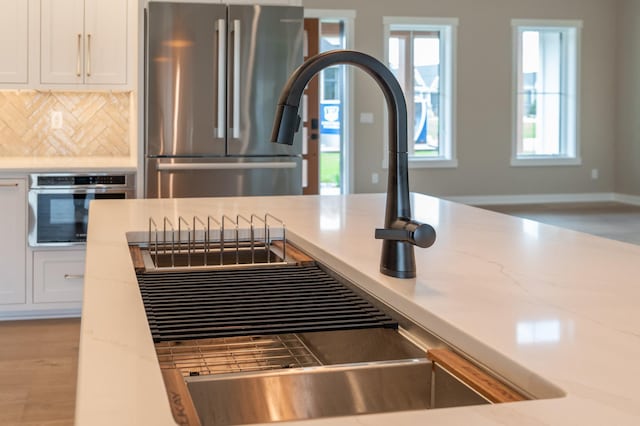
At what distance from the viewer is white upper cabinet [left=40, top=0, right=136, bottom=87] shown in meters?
4.62

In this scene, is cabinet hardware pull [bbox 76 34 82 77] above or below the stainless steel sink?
above

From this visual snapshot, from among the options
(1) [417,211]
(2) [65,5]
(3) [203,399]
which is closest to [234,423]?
(3) [203,399]

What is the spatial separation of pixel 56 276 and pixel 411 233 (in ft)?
11.8

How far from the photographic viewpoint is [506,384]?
90 centimetres

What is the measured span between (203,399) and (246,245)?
102cm

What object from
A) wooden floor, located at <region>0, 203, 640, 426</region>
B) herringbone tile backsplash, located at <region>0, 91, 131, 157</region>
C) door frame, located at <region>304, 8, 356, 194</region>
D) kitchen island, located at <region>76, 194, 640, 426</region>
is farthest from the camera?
door frame, located at <region>304, 8, 356, 194</region>

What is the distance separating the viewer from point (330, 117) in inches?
365

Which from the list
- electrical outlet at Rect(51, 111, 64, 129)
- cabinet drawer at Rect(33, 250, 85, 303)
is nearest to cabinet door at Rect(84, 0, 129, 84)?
electrical outlet at Rect(51, 111, 64, 129)

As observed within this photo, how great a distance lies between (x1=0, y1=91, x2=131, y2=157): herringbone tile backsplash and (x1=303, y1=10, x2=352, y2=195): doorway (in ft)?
13.3

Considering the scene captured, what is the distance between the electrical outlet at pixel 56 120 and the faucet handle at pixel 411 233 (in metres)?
4.20

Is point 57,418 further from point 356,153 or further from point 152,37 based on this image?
point 356,153

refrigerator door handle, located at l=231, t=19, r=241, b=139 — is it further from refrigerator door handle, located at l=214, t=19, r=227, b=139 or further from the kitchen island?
the kitchen island

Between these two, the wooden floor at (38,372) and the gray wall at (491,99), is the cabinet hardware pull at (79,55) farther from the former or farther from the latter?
the gray wall at (491,99)

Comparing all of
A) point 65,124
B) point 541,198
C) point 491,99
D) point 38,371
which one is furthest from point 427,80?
point 38,371
